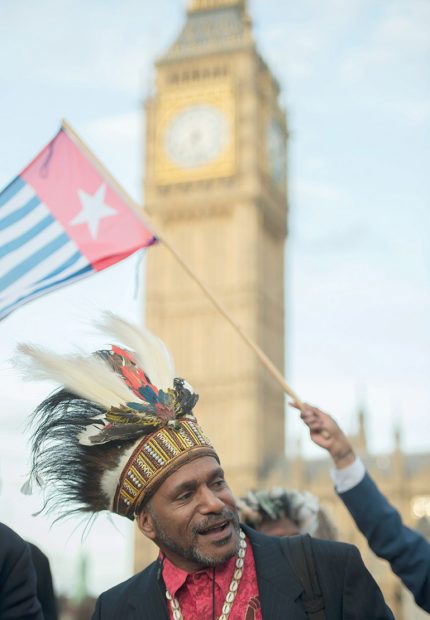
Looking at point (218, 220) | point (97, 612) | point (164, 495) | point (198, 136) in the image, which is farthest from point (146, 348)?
point (218, 220)

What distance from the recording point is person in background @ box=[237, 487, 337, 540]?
3717mm

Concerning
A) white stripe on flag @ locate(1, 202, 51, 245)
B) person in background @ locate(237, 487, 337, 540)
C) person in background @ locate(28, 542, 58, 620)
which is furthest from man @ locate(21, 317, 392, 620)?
white stripe on flag @ locate(1, 202, 51, 245)

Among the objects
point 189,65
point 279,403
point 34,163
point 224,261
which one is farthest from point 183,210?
point 34,163

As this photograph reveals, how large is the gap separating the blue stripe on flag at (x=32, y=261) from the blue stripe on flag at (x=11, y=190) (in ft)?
0.79

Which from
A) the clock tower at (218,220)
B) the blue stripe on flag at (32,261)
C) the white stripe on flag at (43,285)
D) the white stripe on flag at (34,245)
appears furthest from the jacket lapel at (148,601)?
the clock tower at (218,220)

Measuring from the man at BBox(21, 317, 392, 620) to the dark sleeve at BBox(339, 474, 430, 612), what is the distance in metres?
0.44

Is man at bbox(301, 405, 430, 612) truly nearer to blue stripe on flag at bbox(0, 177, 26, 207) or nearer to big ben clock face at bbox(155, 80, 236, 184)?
blue stripe on flag at bbox(0, 177, 26, 207)

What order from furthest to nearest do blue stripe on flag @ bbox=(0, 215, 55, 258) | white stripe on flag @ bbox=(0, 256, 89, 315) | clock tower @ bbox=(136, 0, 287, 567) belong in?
clock tower @ bbox=(136, 0, 287, 567) → blue stripe on flag @ bbox=(0, 215, 55, 258) → white stripe on flag @ bbox=(0, 256, 89, 315)

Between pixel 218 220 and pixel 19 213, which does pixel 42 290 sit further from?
pixel 218 220

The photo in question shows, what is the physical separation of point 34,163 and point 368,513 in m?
2.29

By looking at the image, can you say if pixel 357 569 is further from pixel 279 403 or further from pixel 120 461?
pixel 279 403

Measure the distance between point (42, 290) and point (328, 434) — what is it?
1.60 m

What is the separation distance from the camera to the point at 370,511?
8.83 feet

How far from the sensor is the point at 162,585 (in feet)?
7.60
